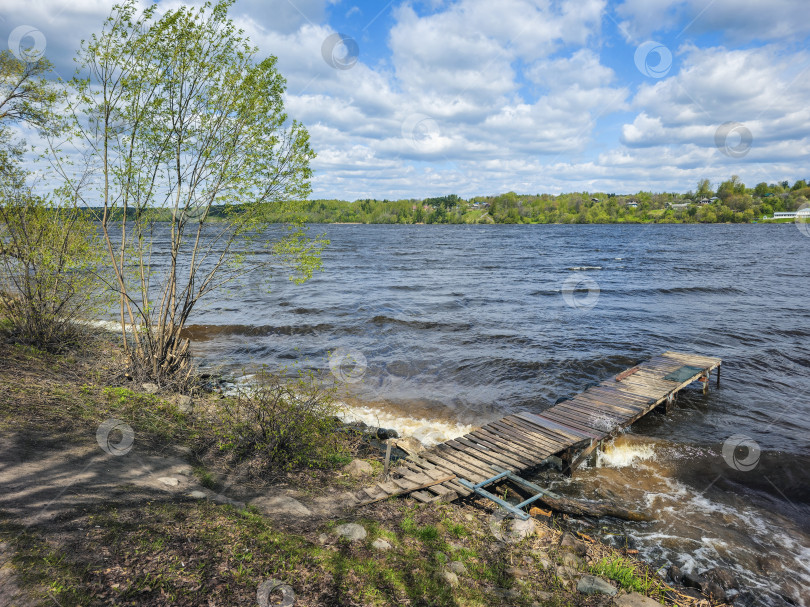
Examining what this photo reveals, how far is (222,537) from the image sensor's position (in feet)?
17.0

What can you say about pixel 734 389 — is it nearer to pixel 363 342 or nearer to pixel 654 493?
pixel 654 493

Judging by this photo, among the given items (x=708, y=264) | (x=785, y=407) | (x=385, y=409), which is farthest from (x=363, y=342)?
(x=708, y=264)

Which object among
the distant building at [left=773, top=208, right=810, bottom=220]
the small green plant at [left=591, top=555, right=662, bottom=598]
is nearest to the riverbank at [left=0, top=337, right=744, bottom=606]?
the small green plant at [left=591, top=555, right=662, bottom=598]

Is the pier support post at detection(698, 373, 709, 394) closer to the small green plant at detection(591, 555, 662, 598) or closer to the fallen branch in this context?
the fallen branch

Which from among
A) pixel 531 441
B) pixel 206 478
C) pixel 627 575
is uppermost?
pixel 206 478

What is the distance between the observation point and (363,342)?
20.8m

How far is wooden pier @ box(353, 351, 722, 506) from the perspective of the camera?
26.0 ft

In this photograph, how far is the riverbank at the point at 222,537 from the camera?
14.2 feet

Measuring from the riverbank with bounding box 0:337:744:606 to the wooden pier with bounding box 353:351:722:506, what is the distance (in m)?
0.45

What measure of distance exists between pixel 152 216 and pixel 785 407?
764 inches

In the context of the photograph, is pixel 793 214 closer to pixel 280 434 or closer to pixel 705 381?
pixel 705 381

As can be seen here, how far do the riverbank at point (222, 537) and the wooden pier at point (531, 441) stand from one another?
1.48ft

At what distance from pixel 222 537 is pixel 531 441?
23.3 ft

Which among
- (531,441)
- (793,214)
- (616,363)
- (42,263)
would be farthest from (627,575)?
(793,214)
